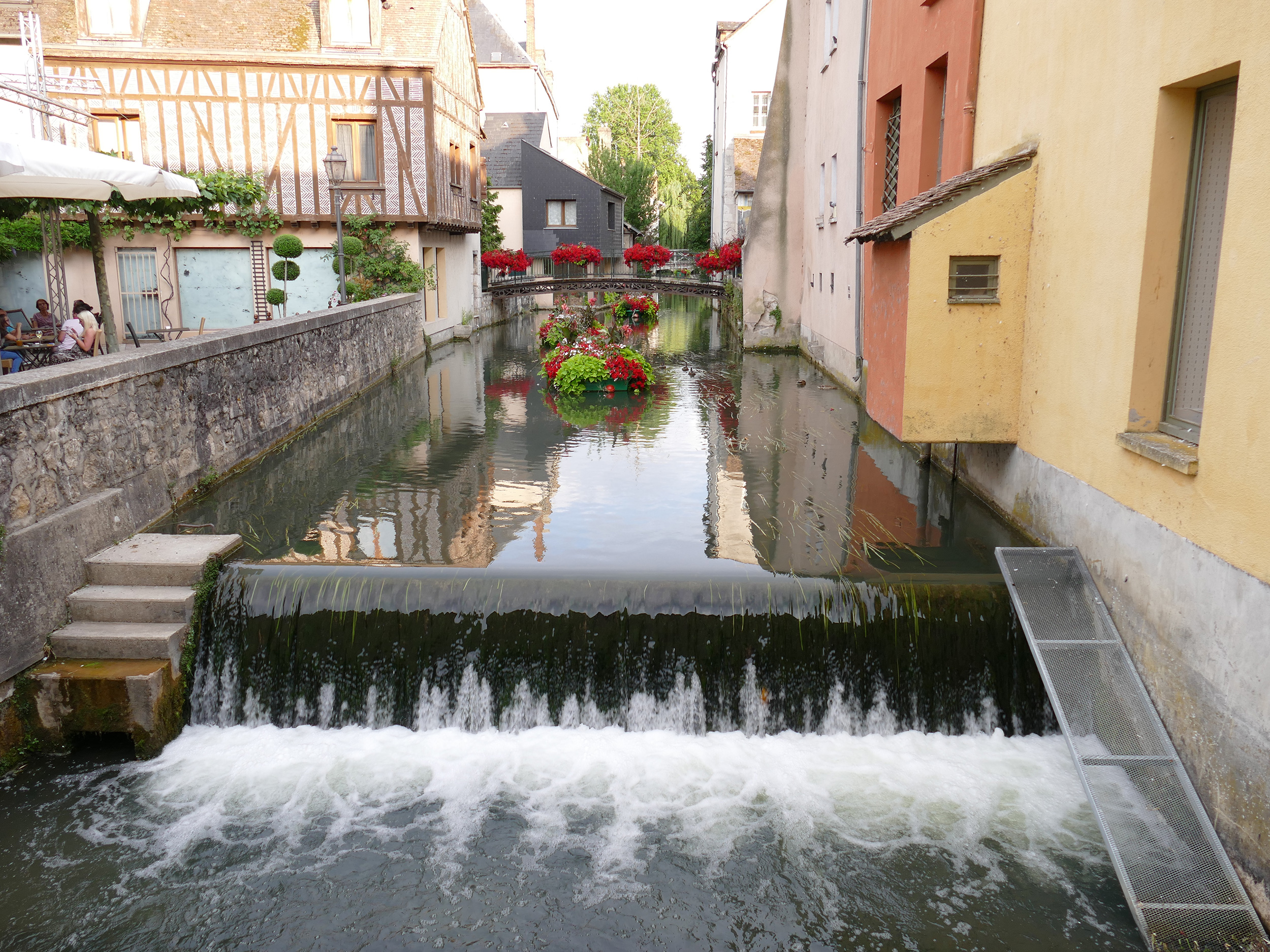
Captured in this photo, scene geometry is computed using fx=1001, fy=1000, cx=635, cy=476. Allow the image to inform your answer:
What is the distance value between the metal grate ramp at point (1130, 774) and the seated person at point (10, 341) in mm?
10459

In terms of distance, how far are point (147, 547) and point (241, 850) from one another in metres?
2.57

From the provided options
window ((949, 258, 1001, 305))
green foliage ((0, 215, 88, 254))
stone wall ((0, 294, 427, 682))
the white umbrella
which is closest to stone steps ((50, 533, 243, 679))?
stone wall ((0, 294, 427, 682))

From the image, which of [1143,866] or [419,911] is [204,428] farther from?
[1143,866]

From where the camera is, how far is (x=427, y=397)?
599 inches

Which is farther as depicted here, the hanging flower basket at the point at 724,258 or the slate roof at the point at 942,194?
the hanging flower basket at the point at 724,258

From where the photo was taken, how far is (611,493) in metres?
9.27

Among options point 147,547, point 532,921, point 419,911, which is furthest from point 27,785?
point 532,921

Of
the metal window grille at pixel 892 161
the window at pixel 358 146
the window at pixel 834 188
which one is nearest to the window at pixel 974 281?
the metal window grille at pixel 892 161

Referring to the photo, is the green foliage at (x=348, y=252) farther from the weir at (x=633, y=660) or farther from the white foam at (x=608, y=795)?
the white foam at (x=608, y=795)

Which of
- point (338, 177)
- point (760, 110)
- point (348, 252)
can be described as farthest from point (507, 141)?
point (338, 177)

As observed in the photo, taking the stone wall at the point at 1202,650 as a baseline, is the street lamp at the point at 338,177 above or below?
above

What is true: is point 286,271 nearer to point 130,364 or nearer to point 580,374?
point 580,374

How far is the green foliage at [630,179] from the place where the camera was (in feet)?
188

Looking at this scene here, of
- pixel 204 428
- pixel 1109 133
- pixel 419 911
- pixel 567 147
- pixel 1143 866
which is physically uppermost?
pixel 567 147
